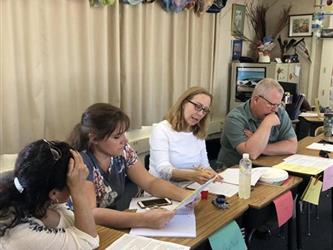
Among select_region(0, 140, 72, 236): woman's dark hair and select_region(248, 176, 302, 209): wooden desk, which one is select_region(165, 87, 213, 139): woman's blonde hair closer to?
select_region(248, 176, 302, 209): wooden desk

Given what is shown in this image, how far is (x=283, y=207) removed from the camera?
2021 mm

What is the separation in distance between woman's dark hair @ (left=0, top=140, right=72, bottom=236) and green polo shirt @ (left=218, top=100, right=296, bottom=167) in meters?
1.72

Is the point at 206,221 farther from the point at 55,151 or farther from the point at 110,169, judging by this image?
the point at 55,151

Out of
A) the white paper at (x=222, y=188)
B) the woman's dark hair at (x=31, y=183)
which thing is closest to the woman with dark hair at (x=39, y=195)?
the woman's dark hair at (x=31, y=183)

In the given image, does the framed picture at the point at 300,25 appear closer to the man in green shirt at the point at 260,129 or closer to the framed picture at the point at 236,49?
the framed picture at the point at 236,49

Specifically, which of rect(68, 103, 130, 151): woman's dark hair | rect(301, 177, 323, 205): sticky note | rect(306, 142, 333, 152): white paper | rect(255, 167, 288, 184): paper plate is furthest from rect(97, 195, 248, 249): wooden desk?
rect(306, 142, 333, 152): white paper

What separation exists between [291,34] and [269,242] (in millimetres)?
3642

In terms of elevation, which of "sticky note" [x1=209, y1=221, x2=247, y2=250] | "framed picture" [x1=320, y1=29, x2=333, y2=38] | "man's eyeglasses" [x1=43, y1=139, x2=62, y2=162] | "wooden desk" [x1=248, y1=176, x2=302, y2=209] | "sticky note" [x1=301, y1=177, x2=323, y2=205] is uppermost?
"framed picture" [x1=320, y1=29, x2=333, y2=38]

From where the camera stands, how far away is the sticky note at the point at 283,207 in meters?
1.99

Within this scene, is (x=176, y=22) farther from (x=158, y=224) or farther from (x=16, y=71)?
(x=158, y=224)

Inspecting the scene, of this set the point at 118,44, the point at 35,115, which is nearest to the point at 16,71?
the point at 35,115

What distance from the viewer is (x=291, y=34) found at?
571 centimetres

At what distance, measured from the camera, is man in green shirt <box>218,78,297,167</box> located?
2.70 meters

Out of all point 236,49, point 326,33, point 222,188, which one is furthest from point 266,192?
point 326,33
